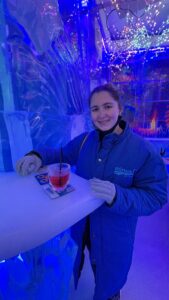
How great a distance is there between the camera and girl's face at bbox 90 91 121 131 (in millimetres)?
849

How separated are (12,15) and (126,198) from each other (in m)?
1.00

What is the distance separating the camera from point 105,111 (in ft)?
2.81

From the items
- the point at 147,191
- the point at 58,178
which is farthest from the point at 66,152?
the point at 147,191

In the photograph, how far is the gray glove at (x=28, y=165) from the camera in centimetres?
77

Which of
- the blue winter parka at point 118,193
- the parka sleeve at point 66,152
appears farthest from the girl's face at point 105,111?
the parka sleeve at point 66,152

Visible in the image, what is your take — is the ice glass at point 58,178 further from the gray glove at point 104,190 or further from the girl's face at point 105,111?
the girl's face at point 105,111

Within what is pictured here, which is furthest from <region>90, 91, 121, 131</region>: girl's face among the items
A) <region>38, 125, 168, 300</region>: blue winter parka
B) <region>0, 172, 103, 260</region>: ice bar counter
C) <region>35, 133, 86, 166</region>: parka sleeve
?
<region>0, 172, 103, 260</region>: ice bar counter

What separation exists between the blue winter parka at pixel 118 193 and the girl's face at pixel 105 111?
0.06 m

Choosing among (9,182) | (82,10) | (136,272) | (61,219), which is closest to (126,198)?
(61,219)

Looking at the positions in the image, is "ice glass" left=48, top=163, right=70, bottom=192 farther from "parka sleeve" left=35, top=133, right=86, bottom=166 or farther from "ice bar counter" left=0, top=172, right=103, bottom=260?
"parka sleeve" left=35, top=133, right=86, bottom=166

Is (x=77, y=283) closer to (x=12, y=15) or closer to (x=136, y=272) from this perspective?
(x=136, y=272)

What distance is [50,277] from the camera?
2.72 feet

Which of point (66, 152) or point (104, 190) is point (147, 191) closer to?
point (104, 190)

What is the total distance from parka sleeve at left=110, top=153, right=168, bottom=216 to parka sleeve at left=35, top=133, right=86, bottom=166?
40 cm
